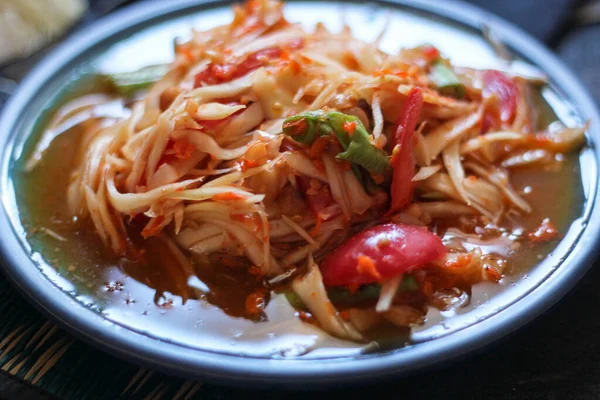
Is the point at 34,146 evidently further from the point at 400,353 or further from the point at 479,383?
the point at 479,383

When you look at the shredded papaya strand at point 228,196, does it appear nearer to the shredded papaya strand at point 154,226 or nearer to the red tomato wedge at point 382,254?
the shredded papaya strand at point 154,226

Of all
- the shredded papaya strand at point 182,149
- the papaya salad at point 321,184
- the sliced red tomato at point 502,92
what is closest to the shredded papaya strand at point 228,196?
the papaya salad at point 321,184

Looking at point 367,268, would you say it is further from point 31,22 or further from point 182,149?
point 31,22

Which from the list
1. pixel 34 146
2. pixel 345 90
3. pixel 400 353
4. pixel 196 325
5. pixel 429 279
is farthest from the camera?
pixel 34 146

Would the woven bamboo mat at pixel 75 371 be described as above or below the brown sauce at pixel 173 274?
below

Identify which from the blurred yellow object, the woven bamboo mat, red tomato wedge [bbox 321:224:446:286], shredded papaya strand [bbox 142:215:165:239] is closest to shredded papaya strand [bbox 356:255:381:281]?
red tomato wedge [bbox 321:224:446:286]

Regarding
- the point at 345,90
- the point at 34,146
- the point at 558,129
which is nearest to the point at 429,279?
the point at 345,90
